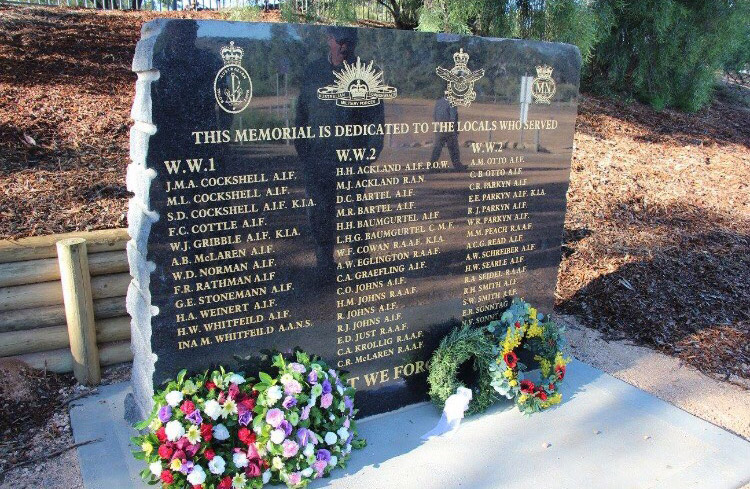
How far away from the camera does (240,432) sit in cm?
324

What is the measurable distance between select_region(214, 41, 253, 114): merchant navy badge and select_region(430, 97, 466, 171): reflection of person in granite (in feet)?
4.14

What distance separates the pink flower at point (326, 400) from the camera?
3.41 metres

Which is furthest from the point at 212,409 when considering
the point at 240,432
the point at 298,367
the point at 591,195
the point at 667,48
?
the point at 667,48

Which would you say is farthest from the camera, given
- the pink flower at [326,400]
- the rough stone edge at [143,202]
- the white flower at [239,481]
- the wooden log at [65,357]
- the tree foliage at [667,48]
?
the tree foliage at [667,48]

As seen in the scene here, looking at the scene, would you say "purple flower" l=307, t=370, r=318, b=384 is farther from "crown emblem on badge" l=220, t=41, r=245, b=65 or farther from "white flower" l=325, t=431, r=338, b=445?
"crown emblem on badge" l=220, t=41, r=245, b=65

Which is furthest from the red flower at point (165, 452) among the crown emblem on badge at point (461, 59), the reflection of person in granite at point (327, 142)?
the crown emblem on badge at point (461, 59)

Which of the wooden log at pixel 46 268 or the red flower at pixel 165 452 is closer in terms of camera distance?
the red flower at pixel 165 452

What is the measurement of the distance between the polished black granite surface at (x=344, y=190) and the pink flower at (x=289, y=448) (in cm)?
58

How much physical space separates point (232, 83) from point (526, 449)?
9.08 feet

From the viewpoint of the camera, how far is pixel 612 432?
3.99 metres

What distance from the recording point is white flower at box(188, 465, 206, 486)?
310 centimetres

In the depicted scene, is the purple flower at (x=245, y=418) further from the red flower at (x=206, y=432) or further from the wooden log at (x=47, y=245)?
the wooden log at (x=47, y=245)

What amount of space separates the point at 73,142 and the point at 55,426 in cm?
340

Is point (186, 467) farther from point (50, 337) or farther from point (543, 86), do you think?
point (543, 86)
